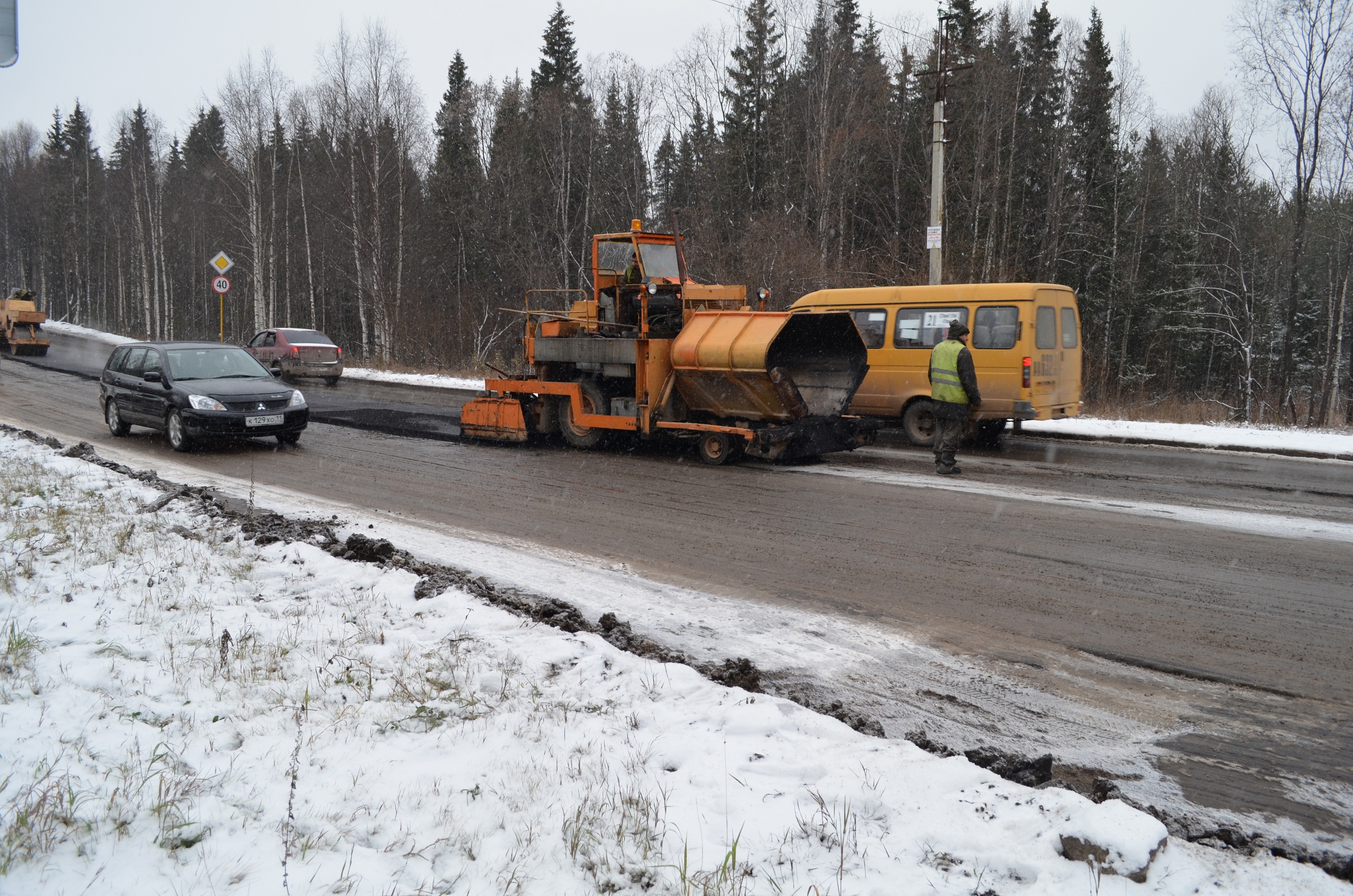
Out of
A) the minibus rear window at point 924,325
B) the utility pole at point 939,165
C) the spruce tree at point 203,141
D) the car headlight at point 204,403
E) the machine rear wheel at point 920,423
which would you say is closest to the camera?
the car headlight at point 204,403

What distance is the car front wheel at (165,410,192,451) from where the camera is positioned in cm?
1248

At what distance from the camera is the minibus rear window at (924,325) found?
13.9m

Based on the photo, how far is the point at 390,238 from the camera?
3975cm

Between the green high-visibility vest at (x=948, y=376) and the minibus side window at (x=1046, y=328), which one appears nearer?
the green high-visibility vest at (x=948, y=376)

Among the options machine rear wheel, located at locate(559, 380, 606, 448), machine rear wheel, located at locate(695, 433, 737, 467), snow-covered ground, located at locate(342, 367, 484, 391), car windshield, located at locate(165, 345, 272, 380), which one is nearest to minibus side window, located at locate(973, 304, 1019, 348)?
machine rear wheel, located at locate(695, 433, 737, 467)

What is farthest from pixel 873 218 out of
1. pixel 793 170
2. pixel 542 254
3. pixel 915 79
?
pixel 542 254

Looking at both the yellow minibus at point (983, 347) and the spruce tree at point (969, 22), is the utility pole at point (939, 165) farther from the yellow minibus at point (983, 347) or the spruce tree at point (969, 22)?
the spruce tree at point (969, 22)

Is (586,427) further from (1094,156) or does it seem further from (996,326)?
(1094,156)

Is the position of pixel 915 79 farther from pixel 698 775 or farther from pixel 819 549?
pixel 698 775

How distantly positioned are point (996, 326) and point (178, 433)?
1189 centimetres

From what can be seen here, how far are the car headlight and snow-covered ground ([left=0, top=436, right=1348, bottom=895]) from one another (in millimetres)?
7821

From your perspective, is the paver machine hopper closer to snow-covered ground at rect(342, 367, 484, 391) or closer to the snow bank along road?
snow-covered ground at rect(342, 367, 484, 391)

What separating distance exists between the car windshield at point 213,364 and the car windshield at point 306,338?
13.0m

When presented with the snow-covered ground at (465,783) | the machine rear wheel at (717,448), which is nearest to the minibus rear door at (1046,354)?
the machine rear wheel at (717,448)
